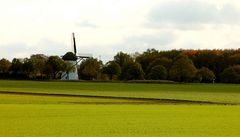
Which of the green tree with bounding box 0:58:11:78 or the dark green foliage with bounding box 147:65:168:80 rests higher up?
the green tree with bounding box 0:58:11:78

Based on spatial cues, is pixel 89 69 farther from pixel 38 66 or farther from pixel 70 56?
pixel 38 66

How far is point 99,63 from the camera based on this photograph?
6156 inches

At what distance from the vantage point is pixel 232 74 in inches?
5285

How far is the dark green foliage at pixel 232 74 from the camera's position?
133 metres

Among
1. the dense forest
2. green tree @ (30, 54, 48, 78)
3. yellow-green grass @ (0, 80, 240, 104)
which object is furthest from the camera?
green tree @ (30, 54, 48, 78)

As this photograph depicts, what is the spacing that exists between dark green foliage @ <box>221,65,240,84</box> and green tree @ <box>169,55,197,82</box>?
26.9ft

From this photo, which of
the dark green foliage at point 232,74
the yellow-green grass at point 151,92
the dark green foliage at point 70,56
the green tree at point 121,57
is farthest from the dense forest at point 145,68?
the yellow-green grass at point 151,92

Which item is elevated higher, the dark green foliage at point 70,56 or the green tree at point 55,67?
the dark green foliage at point 70,56

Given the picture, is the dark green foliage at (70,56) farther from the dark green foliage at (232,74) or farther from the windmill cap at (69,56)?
the dark green foliage at (232,74)

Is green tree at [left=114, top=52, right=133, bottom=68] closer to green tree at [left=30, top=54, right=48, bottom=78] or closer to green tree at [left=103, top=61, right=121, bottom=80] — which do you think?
green tree at [left=103, top=61, right=121, bottom=80]

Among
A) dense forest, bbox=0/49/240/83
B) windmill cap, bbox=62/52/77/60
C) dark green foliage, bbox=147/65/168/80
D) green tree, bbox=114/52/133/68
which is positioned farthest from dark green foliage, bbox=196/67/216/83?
windmill cap, bbox=62/52/77/60

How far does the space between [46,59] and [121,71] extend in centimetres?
2189

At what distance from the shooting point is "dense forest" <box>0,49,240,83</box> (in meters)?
136
